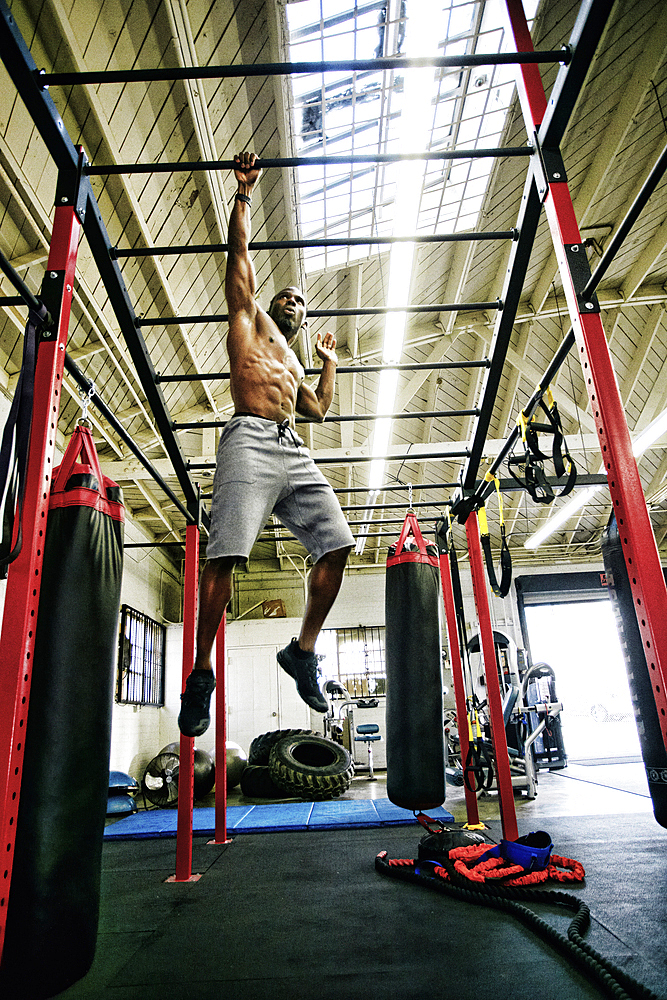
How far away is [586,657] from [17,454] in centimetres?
1520

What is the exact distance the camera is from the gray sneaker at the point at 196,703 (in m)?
2.08

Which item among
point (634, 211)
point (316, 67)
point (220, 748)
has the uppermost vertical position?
point (316, 67)

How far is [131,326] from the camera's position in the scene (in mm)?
2787

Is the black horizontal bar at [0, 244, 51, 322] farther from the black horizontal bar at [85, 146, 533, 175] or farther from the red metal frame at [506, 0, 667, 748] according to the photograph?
the red metal frame at [506, 0, 667, 748]

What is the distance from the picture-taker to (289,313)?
9.02 feet

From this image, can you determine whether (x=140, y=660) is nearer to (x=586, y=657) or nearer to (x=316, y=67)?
(x=586, y=657)

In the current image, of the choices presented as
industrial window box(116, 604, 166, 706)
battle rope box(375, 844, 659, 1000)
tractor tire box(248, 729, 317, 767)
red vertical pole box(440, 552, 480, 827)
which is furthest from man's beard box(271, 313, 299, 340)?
industrial window box(116, 604, 166, 706)

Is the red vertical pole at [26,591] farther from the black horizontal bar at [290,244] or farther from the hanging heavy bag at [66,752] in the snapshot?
the black horizontal bar at [290,244]

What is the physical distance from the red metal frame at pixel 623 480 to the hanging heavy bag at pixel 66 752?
136 centimetres

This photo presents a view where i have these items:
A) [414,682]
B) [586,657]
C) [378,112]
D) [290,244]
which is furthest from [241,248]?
[586,657]

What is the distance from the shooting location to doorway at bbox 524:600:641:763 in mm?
13633

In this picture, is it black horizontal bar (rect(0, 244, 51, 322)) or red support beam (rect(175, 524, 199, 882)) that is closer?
black horizontal bar (rect(0, 244, 51, 322))

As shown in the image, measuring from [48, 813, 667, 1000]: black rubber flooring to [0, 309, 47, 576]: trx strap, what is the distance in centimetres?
126

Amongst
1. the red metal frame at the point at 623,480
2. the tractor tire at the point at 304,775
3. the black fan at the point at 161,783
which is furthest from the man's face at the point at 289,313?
the black fan at the point at 161,783
